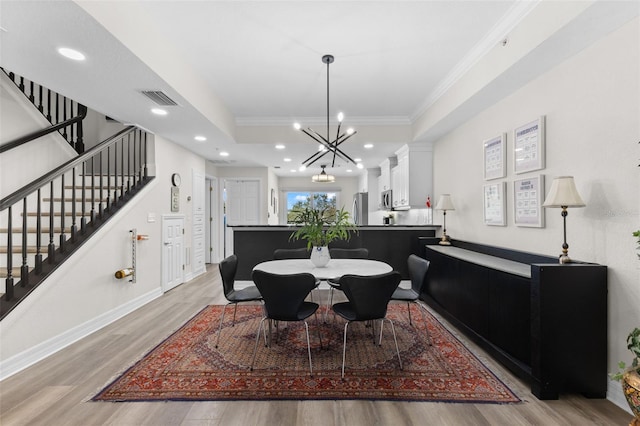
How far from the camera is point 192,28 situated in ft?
8.82

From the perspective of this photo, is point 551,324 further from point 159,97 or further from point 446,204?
point 159,97

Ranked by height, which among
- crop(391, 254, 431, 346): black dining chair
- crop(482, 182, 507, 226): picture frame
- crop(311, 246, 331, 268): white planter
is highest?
crop(482, 182, 507, 226): picture frame

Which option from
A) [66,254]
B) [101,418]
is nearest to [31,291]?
[66,254]

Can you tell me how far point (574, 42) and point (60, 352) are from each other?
496cm

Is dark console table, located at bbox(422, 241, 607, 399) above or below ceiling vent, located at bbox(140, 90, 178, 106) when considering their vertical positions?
below

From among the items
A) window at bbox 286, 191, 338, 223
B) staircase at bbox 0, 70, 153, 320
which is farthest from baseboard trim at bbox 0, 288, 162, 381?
window at bbox 286, 191, 338, 223

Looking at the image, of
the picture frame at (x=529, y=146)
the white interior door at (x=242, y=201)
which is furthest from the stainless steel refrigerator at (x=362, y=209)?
the picture frame at (x=529, y=146)

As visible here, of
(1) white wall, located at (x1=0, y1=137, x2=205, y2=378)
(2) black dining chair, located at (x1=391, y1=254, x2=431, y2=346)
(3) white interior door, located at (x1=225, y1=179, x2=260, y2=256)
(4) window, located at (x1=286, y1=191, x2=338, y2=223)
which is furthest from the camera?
(4) window, located at (x1=286, y1=191, x2=338, y2=223)

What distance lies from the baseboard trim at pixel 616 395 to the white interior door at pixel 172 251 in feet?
17.1

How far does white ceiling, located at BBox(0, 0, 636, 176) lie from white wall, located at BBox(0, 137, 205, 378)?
1047mm

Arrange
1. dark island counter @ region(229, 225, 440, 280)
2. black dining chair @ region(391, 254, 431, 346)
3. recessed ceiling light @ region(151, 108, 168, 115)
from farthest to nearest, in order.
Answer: dark island counter @ region(229, 225, 440, 280) < recessed ceiling light @ region(151, 108, 168, 115) < black dining chair @ region(391, 254, 431, 346)

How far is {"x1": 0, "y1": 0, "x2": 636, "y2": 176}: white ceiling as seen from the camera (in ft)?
7.32

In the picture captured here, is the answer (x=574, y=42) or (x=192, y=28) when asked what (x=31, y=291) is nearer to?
(x=192, y=28)

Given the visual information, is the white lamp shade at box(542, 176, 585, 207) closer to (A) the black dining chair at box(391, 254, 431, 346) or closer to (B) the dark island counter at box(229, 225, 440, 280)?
(A) the black dining chair at box(391, 254, 431, 346)
